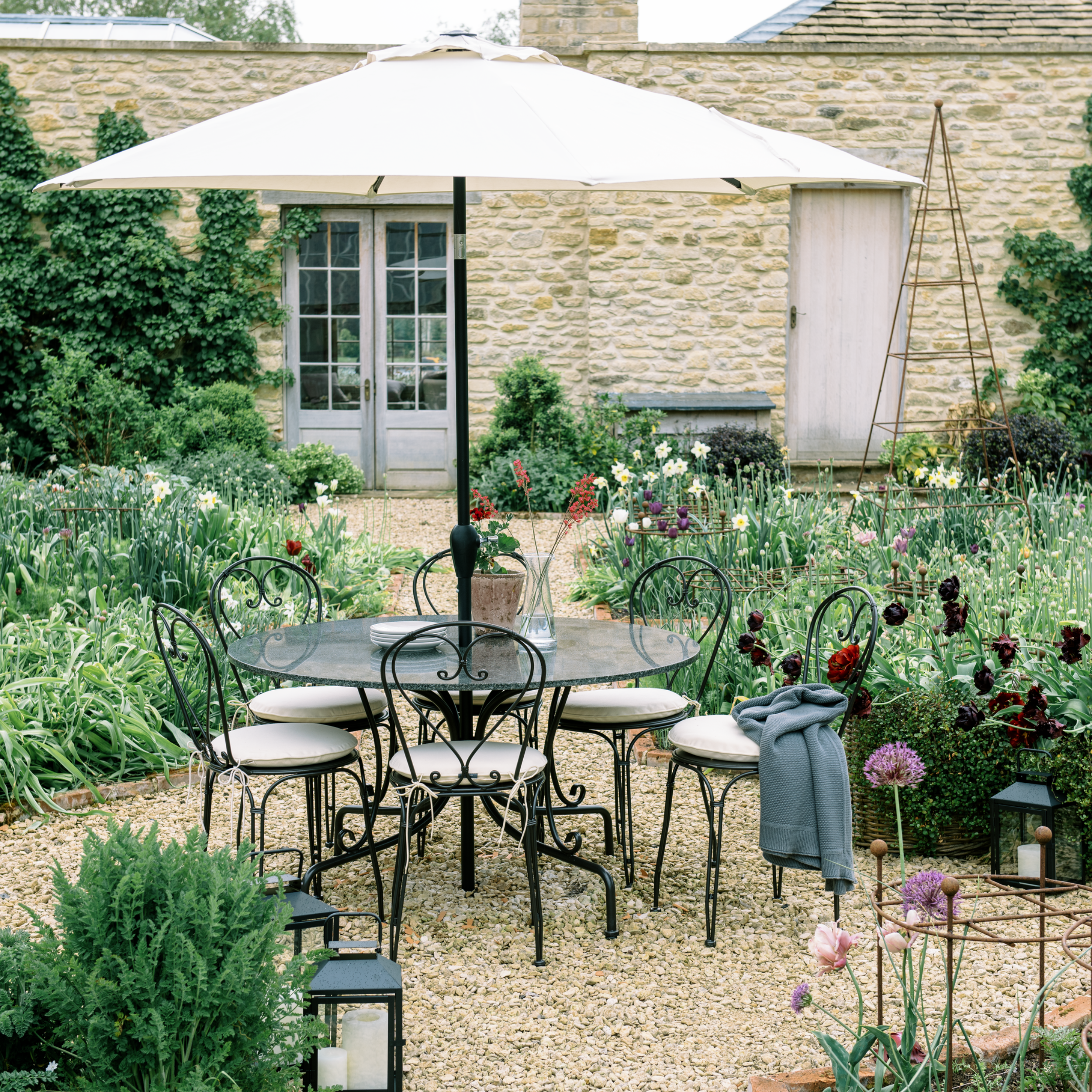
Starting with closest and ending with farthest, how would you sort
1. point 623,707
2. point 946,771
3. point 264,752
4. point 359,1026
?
point 359,1026, point 264,752, point 623,707, point 946,771

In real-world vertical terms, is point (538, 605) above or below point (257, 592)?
above

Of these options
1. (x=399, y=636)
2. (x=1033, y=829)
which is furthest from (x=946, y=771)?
(x=399, y=636)

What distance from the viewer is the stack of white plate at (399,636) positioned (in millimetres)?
3268

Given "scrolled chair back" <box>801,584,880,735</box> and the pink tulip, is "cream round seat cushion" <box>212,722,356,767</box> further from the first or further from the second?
the pink tulip

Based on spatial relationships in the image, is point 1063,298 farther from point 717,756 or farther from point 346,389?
point 717,756

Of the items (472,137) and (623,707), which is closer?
(472,137)

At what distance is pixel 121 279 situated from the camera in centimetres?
1051

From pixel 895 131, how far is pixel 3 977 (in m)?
10.3

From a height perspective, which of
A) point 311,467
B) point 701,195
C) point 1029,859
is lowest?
point 1029,859

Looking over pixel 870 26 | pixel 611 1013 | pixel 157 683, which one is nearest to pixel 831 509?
pixel 157 683

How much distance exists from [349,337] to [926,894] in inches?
376

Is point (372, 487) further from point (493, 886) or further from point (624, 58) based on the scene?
point (493, 886)

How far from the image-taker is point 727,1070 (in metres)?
2.40

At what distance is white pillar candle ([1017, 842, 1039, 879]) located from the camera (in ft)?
10.3
